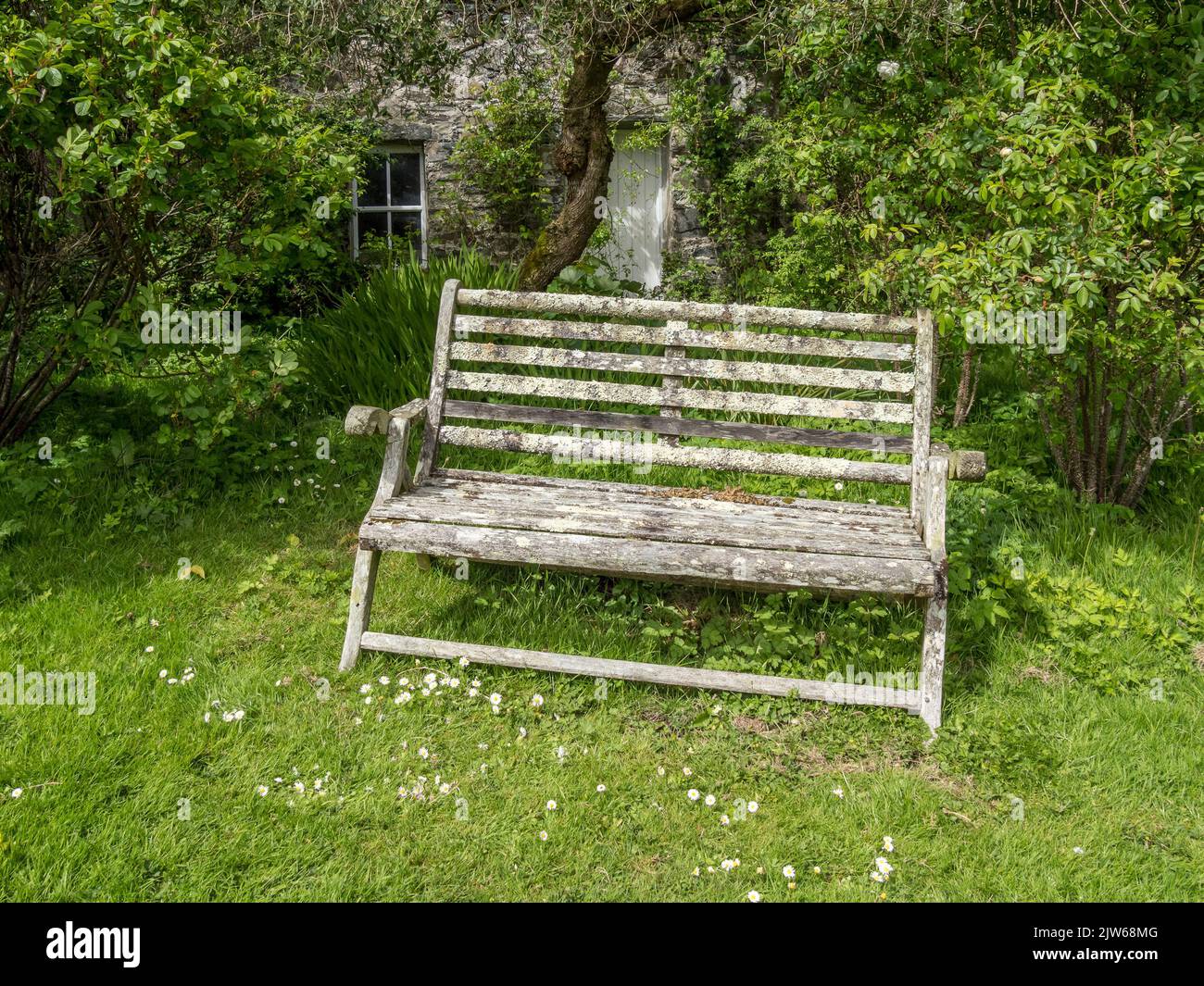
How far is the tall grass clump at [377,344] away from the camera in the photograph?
505 cm

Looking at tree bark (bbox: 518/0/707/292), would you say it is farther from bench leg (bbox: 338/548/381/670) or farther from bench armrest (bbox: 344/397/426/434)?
bench leg (bbox: 338/548/381/670)

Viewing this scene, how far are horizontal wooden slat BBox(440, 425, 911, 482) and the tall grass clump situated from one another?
1.33m

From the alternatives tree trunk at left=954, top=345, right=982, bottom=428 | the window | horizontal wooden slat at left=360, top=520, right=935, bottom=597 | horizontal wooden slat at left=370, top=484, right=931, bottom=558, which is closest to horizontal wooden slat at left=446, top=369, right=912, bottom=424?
horizontal wooden slat at left=370, top=484, right=931, bottom=558

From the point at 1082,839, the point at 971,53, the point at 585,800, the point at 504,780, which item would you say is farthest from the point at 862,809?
the point at 971,53

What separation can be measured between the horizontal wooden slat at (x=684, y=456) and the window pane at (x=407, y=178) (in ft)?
20.7

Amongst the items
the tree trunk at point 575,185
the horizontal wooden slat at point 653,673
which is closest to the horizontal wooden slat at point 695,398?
the horizontal wooden slat at point 653,673

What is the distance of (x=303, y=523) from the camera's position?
168 inches

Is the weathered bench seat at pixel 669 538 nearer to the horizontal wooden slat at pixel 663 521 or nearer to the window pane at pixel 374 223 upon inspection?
the horizontal wooden slat at pixel 663 521

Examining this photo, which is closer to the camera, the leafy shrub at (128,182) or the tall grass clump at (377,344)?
the leafy shrub at (128,182)

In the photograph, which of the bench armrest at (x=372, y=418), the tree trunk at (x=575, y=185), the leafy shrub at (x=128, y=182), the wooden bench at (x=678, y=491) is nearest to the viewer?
the wooden bench at (x=678, y=491)

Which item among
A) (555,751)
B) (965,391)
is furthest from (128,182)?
(965,391)

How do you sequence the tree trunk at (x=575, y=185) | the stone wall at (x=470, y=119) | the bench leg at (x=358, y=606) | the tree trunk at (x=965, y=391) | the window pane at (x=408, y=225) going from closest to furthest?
the bench leg at (x=358, y=606)
the tree trunk at (x=965, y=391)
the tree trunk at (x=575, y=185)
the stone wall at (x=470, y=119)
the window pane at (x=408, y=225)

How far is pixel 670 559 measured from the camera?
2959mm

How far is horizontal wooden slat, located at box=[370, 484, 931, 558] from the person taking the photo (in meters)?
3.07
